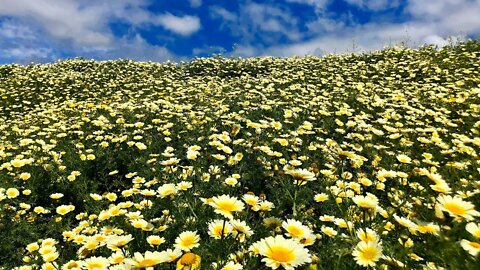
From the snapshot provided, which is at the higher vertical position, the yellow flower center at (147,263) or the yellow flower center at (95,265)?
the yellow flower center at (95,265)

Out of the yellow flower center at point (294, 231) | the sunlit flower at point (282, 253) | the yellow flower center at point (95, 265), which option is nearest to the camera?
the sunlit flower at point (282, 253)

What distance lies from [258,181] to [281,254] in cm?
315

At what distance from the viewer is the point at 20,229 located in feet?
13.1

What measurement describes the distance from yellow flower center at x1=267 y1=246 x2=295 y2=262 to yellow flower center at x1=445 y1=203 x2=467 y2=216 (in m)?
0.73

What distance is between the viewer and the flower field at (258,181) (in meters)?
1.80

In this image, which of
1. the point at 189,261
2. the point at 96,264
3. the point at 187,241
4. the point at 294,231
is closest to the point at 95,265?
the point at 96,264

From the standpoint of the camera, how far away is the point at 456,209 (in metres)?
1.61

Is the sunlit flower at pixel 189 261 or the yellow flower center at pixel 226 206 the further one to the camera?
the yellow flower center at pixel 226 206

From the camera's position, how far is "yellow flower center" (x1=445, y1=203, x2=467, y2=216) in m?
1.57

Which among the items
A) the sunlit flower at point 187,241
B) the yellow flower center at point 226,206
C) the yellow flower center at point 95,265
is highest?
the yellow flower center at point 226,206

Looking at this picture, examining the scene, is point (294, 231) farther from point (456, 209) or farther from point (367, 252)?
point (456, 209)

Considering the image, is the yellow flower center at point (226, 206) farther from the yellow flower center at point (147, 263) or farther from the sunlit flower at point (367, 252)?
the sunlit flower at point (367, 252)

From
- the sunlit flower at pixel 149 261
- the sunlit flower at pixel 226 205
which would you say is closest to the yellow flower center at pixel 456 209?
the sunlit flower at pixel 226 205

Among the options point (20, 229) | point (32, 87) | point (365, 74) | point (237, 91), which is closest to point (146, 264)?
point (20, 229)
